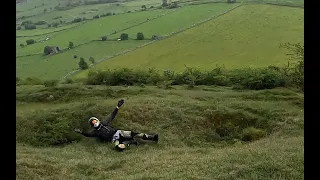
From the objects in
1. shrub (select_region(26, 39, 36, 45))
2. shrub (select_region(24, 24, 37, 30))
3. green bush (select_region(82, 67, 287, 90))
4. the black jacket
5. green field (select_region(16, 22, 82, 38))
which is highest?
shrub (select_region(24, 24, 37, 30))

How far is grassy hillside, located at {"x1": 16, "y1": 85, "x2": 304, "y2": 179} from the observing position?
1216cm

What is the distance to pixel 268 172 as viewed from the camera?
36.4ft

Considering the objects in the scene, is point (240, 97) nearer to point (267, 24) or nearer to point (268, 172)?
point (268, 172)

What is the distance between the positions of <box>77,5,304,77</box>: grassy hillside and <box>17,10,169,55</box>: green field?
14.7 metres

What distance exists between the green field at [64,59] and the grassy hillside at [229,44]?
4.24m

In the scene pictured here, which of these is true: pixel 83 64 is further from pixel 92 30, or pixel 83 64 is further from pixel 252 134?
pixel 252 134

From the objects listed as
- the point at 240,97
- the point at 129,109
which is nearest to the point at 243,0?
the point at 240,97

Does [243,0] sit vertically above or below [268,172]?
above

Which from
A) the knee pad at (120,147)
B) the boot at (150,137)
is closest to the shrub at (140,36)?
the boot at (150,137)

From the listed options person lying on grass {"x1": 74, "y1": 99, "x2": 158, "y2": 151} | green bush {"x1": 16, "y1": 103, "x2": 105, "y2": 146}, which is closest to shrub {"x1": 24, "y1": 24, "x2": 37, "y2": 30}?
green bush {"x1": 16, "y1": 103, "x2": 105, "y2": 146}

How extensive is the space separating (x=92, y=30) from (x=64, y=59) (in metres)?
14.3

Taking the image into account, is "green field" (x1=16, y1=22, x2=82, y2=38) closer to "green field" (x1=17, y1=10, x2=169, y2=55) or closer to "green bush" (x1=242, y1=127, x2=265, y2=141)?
"green field" (x1=17, y1=10, x2=169, y2=55)

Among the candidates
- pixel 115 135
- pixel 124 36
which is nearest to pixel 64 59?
pixel 124 36
